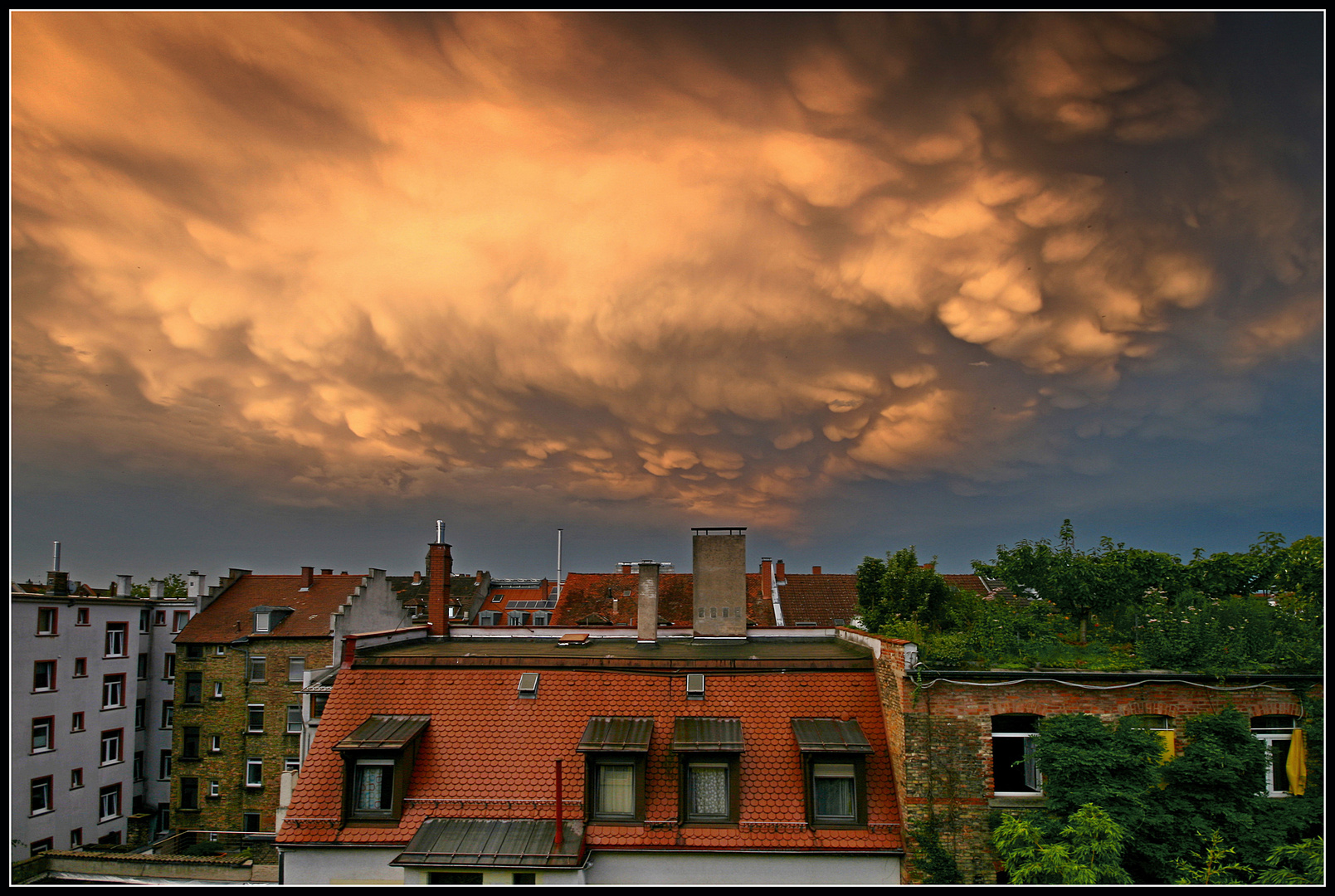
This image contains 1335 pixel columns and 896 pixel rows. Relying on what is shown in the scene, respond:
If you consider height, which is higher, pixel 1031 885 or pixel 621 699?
pixel 621 699

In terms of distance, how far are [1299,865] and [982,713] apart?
5.59 meters

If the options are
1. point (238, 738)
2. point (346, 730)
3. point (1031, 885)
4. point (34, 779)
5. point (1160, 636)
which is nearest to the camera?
point (1031, 885)

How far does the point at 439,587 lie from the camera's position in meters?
21.5

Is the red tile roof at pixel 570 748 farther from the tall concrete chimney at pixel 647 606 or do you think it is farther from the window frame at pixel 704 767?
the tall concrete chimney at pixel 647 606

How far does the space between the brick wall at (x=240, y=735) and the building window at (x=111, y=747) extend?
3.01 meters

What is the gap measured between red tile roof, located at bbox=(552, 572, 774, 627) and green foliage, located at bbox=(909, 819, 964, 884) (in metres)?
25.2

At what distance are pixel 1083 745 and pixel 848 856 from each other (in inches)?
194

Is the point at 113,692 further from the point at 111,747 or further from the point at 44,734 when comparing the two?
the point at 44,734

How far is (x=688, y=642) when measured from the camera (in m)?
20.6

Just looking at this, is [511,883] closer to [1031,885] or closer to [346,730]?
[346,730]

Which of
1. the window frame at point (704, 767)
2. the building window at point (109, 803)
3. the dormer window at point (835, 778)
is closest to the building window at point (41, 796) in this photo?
the building window at point (109, 803)

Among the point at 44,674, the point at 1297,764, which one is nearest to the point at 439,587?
the point at 44,674

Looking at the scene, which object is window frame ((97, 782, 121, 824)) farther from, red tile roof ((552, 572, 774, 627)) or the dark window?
red tile roof ((552, 572, 774, 627))

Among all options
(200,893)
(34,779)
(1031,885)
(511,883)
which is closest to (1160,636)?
(1031,885)
